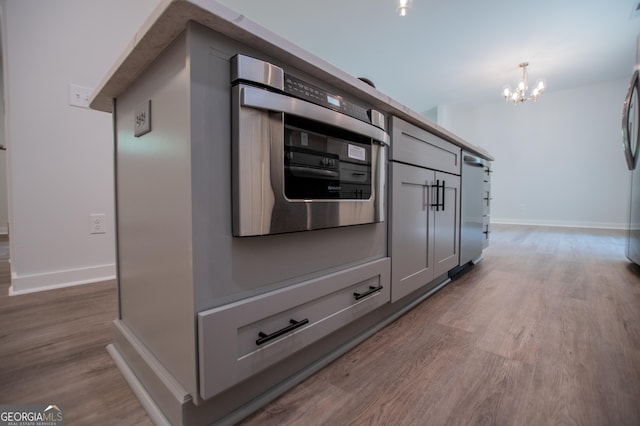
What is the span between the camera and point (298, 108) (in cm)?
71

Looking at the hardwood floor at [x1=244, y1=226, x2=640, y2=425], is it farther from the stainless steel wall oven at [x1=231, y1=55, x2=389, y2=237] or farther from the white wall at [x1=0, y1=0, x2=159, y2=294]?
the white wall at [x1=0, y1=0, x2=159, y2=294]

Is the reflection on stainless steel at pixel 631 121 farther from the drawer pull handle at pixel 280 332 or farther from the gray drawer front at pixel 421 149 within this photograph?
the drawer pull handle at pixel 280 332

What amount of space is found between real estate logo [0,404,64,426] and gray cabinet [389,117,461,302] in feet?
3.61

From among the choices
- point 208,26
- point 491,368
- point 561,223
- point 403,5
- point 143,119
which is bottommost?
point 491,368

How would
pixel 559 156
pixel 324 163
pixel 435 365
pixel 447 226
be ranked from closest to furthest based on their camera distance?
pixel 324 163 < pixel 435 365 < pixel 447 226 < pixel 559 156

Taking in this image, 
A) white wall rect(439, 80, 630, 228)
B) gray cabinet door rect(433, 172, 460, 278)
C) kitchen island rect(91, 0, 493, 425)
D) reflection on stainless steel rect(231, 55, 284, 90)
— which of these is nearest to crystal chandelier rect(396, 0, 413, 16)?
gray cabinet door rect(433, 172, 460, 278)

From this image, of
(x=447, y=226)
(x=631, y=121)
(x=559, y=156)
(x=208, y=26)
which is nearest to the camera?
(x=208, y=26)

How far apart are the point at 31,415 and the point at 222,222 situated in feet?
2.36

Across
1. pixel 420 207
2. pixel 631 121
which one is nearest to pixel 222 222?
pixel 420 207

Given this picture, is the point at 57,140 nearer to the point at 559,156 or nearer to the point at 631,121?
the point at 631,121

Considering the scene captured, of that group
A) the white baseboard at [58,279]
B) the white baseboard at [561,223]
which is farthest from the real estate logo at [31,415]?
the white baseboard at [561,223]

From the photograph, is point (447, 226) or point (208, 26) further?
point (447, 226)

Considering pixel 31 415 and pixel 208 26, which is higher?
pixel 208 26

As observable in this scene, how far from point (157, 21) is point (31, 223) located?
72.6 inches
